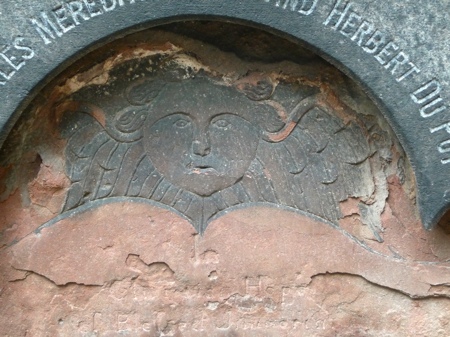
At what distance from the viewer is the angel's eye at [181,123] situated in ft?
9.75

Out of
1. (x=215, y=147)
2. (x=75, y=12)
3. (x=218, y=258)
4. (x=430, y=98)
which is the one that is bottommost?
(x=218, y=258)

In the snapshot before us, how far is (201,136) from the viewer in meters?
2.98

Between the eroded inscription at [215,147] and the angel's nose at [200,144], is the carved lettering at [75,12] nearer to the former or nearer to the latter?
the eroded inscription at [215,147]

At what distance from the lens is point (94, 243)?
295cm

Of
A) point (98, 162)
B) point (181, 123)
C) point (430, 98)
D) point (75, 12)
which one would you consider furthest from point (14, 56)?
point (430, 98)

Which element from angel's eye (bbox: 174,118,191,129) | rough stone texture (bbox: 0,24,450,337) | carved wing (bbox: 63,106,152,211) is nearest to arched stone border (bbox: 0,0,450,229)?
rough stone texture (bbox: 0,24,450,337)

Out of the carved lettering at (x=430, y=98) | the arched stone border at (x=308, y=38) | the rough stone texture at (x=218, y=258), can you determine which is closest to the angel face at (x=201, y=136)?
the rough stone texture at (x=218, y=258)

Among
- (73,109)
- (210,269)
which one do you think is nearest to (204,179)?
(210,269)

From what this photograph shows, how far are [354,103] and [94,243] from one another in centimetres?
122

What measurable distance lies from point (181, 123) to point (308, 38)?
0.67 metres

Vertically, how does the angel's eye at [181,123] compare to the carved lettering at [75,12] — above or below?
below

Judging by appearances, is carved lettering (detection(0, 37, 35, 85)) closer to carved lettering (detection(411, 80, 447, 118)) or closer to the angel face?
the angel face

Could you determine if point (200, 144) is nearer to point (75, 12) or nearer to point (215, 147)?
point (215, 147)

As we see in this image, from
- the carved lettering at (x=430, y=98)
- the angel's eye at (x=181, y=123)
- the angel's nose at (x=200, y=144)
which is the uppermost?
the angel's eye at (x=181, y=123)
